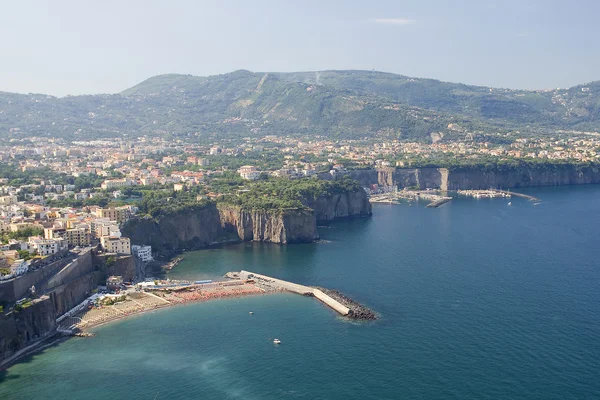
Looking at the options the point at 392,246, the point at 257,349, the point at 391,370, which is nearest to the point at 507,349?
the point at 391,370

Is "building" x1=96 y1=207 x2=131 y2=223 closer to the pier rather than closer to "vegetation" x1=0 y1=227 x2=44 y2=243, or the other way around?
"vegetation" x1=0 y1=227 x2=44 y2=243

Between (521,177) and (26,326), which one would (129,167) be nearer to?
(521,177)

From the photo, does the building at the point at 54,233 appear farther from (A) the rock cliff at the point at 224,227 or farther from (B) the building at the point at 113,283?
(A) the rock cliff at the point at 224,227

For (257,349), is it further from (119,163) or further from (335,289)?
(119,163)

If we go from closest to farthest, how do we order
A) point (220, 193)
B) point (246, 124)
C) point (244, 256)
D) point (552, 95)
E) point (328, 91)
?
point (244, 256)
point (220, 193)
point (246, 124)
point (328, 91)
point (552, 95)

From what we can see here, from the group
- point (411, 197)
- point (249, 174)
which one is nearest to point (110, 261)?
point (249, 174)
